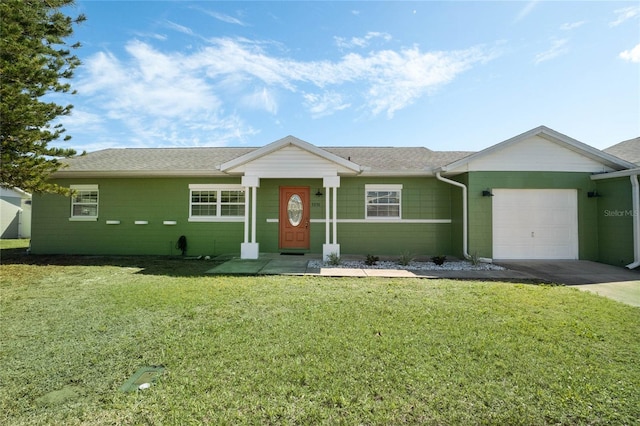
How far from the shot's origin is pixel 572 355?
3182 mm

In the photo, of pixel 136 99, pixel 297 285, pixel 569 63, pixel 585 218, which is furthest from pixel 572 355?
pixel 136 99

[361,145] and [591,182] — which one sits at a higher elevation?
[361,145]

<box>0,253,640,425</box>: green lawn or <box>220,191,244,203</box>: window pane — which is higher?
<box>220,191,244,203</box>: window pane

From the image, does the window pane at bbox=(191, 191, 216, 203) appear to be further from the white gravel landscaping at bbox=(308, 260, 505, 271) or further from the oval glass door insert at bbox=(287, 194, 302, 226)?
the white gravel landscaping at bbox=(308, 260, 505, 271)

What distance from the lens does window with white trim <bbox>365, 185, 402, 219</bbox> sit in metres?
10.7

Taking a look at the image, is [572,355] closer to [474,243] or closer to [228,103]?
[474,243]

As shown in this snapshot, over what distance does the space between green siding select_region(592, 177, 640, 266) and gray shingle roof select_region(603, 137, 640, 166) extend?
66.2 inches

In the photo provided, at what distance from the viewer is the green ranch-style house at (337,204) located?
9.38 metres

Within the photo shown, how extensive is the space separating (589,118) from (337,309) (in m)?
12.4

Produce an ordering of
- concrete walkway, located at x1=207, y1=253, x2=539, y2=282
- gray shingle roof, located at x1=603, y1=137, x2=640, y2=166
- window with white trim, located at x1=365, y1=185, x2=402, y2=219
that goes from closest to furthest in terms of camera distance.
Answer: concrete walkway, located at x1=207, y1=253, x2=539, y2=282, gray shingle roof, located at x1=603, y1=137, x2=640, y2=166, window with white trim, located at x1=365, y1=185, x2=402, y2=219

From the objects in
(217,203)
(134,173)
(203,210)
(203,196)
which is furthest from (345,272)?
(134,173)

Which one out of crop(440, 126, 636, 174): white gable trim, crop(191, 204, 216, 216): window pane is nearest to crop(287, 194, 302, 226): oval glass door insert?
crop(191, 204, 216, 216): window pane

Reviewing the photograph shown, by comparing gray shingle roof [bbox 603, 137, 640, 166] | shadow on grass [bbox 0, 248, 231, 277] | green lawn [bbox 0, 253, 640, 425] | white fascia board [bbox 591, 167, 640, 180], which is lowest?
green lawn [bbox 0, 253, 640, 425]

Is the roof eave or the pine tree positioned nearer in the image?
the pine tree
